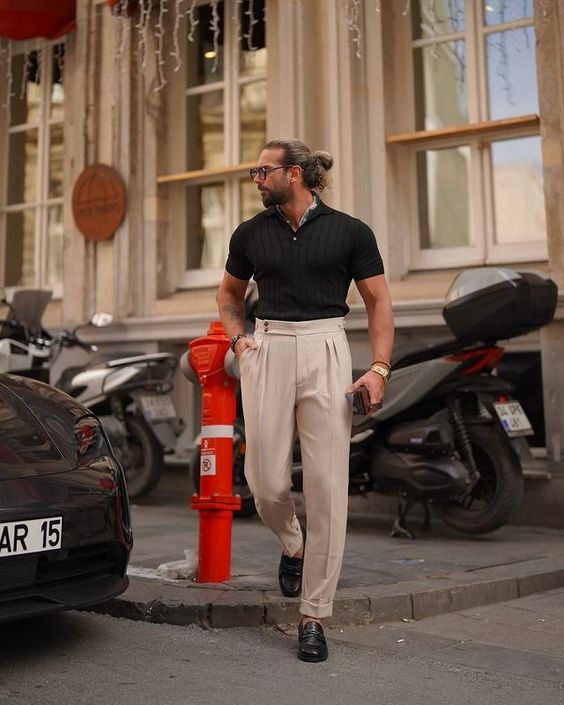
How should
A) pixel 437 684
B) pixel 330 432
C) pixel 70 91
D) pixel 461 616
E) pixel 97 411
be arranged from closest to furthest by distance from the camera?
pixel 437 684 → pixel 330 432 → pixel 461 616 → pixel 97 411 → pixel 70 91

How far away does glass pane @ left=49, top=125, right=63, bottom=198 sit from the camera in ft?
31.2

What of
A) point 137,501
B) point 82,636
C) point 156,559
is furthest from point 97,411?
point 82,636

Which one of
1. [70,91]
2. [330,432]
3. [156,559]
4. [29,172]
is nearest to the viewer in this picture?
[330,432]

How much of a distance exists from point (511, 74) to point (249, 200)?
2537 mm

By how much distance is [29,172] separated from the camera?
9.78 metres

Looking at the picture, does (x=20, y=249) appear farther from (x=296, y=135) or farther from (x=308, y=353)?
(x=308, y=353)

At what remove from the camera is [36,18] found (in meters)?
8.50

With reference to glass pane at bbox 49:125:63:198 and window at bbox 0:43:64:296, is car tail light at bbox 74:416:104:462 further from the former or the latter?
glass pane at bbox 49:125:63:198

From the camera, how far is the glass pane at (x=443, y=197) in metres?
7.20

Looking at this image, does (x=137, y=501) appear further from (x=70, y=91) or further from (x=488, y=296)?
(x=70, y=91)

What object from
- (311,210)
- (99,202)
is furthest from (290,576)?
(99,202)

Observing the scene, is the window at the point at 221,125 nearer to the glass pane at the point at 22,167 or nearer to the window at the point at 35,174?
the window at the point at 35,174

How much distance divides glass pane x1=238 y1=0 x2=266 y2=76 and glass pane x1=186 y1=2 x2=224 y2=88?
26 centimetres

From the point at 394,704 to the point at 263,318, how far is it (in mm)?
1440
